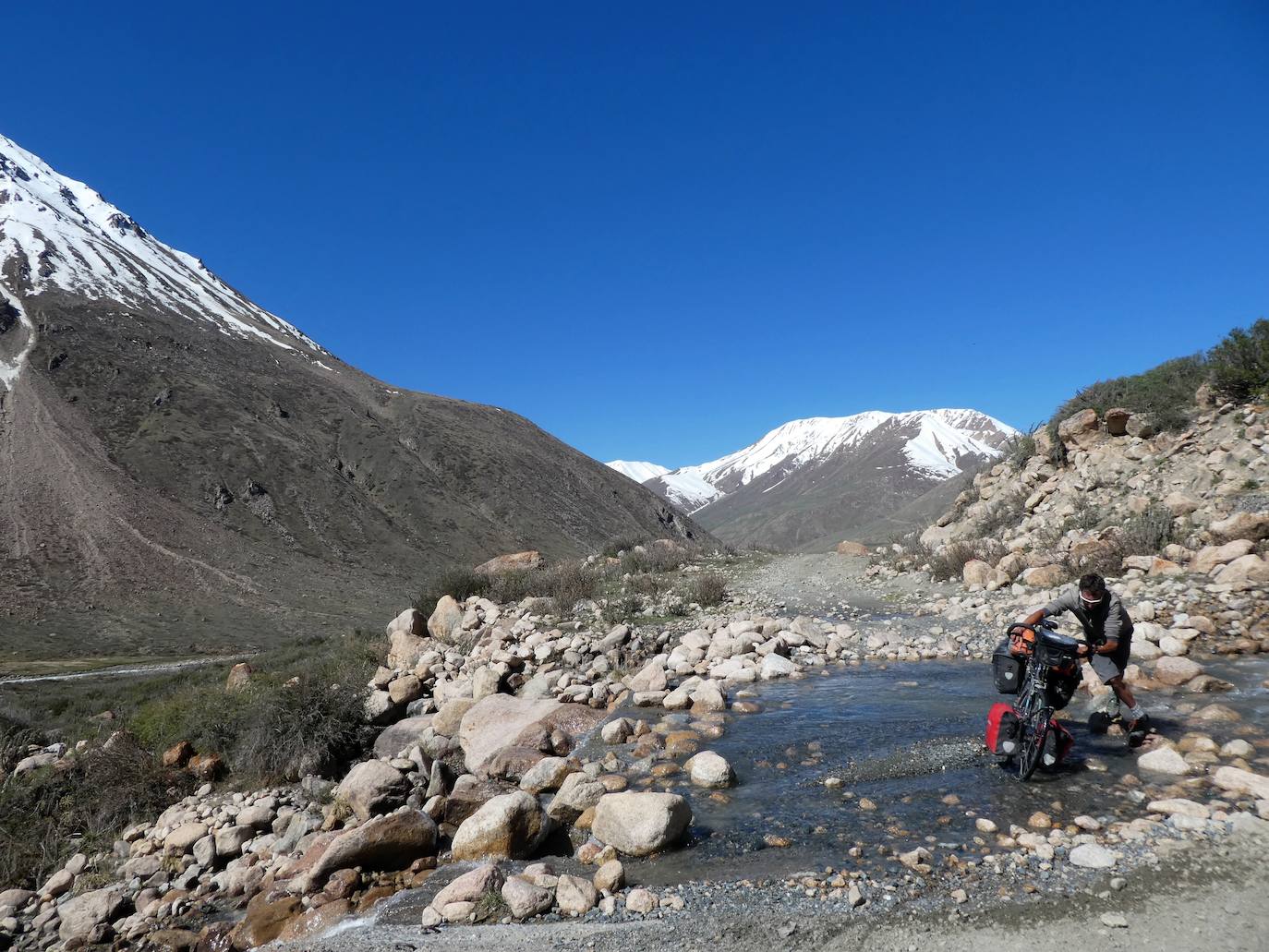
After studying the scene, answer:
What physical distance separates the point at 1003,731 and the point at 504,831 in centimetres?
453

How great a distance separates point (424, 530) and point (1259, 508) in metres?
65.4

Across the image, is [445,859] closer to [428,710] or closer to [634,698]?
[634,698]

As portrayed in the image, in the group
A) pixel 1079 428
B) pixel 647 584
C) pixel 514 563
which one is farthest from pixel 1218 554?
pixel 514 563

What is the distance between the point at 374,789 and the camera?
7.05 meters

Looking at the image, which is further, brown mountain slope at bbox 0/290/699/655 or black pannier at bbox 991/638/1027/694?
brown mountain slope at bbox 0/290/699/655

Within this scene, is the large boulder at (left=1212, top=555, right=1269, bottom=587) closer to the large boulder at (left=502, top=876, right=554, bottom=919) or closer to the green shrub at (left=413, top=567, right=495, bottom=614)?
the large boulder at (left=502, top=876, right=554, bottom=919)

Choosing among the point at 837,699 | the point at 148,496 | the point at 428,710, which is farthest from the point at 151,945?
the point at 148,496

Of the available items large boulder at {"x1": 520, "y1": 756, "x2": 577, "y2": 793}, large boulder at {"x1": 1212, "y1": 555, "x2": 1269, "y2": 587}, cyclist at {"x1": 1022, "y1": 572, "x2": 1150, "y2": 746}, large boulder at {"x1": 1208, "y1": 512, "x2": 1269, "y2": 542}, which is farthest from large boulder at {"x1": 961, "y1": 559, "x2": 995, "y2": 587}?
large boulder at {"x1": 520, "y1": 756, "x2": 577, "y2": 793}

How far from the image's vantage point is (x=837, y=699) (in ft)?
29.6

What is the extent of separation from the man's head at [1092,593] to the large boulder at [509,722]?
229 inches

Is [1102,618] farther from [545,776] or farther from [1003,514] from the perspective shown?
[1003,514]

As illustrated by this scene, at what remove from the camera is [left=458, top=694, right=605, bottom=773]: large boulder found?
822cm

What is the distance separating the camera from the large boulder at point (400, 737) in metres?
9.23

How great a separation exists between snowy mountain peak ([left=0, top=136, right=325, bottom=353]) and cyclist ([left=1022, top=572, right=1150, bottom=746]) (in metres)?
103
